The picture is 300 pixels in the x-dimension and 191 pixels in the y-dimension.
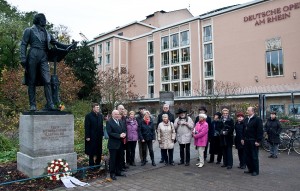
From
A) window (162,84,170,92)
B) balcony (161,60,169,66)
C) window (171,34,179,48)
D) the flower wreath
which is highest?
window (171,34,179,48)

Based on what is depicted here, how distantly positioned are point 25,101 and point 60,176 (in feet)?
53.1

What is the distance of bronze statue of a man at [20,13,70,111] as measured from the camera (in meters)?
8.36

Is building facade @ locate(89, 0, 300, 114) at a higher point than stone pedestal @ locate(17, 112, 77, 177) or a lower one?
higher

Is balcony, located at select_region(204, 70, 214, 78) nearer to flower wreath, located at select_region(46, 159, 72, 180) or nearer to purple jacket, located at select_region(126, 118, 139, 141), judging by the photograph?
purple jacket, located at select_region(126, 118, 139, 141)

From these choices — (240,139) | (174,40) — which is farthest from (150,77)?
(240,139)

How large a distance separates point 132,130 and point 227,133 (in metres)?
3.04

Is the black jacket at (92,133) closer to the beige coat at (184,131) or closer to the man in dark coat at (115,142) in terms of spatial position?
the man in dark coat at (115,142)

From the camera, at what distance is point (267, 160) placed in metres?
10.5

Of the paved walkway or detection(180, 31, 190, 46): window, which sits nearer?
the paved walkway

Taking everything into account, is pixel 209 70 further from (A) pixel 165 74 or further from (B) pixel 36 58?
(B) pixel 36 58

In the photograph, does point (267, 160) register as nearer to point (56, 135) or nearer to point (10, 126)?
point (56, 135)

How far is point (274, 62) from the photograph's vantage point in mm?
39281

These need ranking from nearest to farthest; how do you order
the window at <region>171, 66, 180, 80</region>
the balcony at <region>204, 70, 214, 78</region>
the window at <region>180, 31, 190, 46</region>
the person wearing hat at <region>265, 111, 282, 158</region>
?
the person wearing hat at <region>265, 111, 282, 158</region> < the balcony at <region>204, 70, 214, 78</region> < the window at <region>180, 31, 190, 46</region> < the window at <region>171, 66, 180, 80</region>

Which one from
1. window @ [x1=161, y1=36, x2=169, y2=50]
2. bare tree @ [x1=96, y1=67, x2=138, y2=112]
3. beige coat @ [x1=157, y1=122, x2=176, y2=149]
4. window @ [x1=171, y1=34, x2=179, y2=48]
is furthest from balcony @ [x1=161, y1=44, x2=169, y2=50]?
beige coat @ [x1=157, y1=122, x2=176, y2=149]
